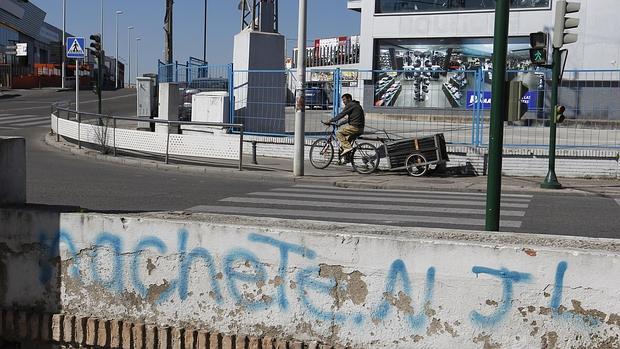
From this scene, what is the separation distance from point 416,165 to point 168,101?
372 inches

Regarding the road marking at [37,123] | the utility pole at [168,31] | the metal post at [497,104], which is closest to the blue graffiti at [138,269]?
the metal post at [497,104]

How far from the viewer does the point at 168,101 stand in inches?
894

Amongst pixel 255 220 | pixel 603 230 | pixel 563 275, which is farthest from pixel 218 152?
pixel 563 275

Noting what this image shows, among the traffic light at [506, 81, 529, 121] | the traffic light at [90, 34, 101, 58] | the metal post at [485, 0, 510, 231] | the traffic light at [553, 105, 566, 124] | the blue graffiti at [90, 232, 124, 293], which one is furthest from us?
the traffic light at [90, 34, 101, 58]

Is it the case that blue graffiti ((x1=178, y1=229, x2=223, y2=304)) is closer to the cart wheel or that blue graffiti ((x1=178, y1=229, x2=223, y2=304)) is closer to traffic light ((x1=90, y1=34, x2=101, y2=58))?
the cart wheel

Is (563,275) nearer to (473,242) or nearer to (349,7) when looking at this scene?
(473,242)

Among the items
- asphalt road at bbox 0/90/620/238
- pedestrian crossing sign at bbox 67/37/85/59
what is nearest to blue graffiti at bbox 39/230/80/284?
asphalt road at bbox 0/90/620/238

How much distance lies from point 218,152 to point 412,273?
1411cm

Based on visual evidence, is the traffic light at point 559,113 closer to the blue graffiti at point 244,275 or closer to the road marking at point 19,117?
the blue graffiti at point 244,275

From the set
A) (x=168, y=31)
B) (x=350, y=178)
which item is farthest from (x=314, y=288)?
(x=168, y=31)

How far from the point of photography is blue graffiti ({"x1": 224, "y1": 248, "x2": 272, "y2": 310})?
15.0 ft

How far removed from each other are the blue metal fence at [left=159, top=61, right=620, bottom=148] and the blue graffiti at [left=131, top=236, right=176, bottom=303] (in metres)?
12.2

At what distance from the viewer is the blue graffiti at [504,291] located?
13.4 ft

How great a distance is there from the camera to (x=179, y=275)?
4.76 meters
